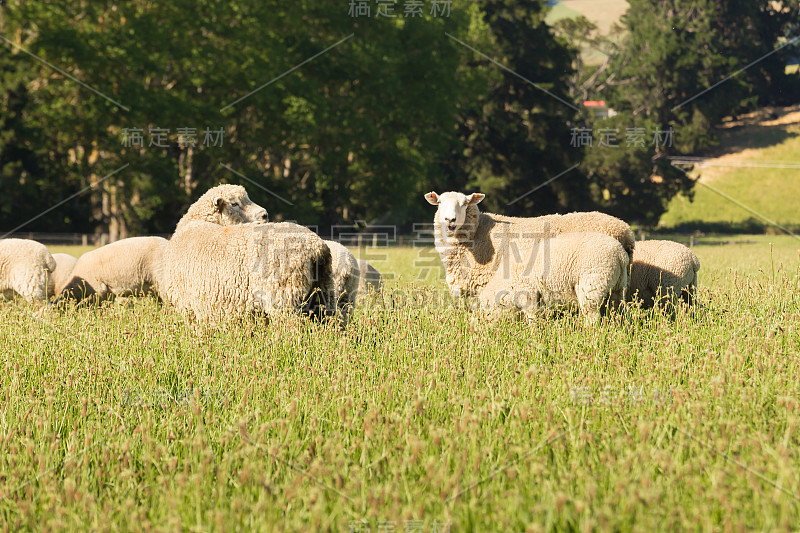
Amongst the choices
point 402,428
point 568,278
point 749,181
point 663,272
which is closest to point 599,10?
point 749,181

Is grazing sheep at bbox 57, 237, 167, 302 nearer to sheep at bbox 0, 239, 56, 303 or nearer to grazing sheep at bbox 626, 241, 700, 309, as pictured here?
sheep at bbox 0, 239, 56, 303

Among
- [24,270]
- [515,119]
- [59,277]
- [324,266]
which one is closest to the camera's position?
[324,266]

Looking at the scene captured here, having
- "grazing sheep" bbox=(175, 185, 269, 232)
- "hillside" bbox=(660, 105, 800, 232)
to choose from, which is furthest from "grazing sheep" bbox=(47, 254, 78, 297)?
"hillside" bbox=(660, 105, 800, 232)

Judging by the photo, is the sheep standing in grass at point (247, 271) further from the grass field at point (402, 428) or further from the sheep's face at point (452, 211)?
the sheep's face at point (452, 211)

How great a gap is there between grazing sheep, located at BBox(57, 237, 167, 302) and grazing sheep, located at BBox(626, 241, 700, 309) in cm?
580

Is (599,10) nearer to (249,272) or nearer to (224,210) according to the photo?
(224,210)

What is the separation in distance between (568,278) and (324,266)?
7.80 ft

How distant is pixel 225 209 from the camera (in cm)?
809

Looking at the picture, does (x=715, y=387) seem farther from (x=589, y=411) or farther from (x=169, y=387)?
(x=169, y=387)

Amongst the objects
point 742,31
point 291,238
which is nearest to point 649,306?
point 291,238

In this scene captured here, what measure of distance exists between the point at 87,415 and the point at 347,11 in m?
30.0

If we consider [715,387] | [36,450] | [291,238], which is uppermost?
[291,238]

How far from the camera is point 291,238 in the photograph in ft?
22.5

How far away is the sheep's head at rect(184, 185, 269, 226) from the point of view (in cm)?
808
